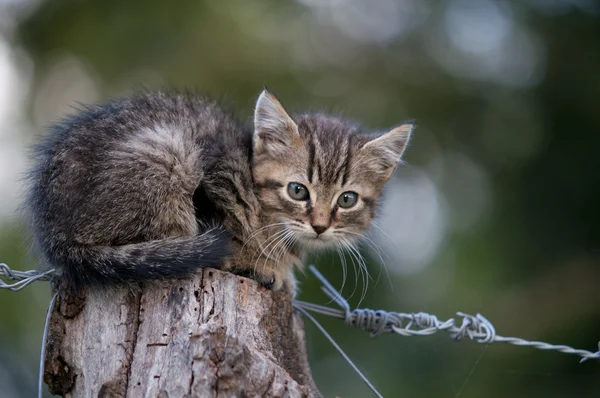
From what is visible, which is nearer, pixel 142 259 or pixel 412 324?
pixel 142 259

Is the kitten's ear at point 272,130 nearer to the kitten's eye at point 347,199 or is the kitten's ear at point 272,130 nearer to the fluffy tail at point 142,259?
the kitten's eye at point 347,199

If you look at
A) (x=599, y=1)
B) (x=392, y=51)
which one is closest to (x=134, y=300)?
(x=392, y=51)

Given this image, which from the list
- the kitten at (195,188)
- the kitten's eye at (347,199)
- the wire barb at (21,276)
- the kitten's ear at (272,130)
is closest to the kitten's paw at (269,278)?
the kitten at (195,188)

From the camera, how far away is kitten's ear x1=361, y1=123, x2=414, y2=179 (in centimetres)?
409

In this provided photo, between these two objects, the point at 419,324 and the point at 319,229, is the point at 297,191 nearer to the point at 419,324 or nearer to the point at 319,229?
the point at 319,229

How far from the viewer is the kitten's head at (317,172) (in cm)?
381

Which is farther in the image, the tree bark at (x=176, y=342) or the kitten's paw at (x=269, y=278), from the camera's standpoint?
the kitten's paw at (x=269, y=278)

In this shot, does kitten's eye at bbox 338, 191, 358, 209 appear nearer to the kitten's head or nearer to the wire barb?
the kitten's head

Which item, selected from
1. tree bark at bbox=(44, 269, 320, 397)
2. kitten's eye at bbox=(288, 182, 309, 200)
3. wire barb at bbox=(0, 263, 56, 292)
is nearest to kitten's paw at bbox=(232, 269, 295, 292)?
tree bark at bbox=(44, 269, 320, 397)

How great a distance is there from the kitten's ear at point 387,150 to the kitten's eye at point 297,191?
0.50m

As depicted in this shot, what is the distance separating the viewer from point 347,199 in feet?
13.1

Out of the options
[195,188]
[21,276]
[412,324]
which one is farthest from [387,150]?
[21,276]

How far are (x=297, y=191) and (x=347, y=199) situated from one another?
32cm

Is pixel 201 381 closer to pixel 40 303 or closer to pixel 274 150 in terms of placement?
pixel 274 150
